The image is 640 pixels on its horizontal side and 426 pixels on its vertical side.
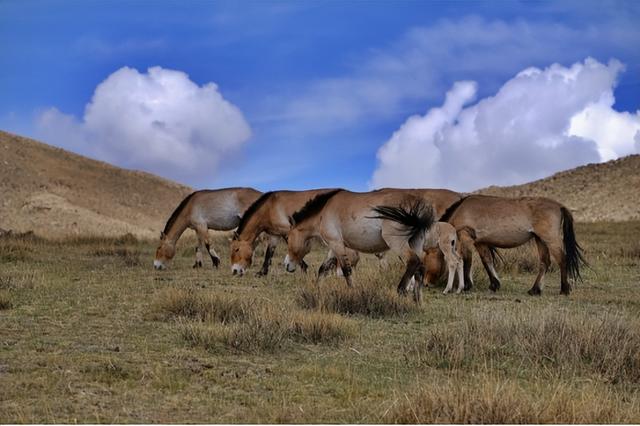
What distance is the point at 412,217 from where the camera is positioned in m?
11.7

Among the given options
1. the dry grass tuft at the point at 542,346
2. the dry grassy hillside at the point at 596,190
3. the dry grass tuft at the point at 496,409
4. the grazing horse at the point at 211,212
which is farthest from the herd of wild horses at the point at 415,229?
the dry grassy hillside at the point at 596,190

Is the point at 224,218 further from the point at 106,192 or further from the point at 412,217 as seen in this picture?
the point at 106,192

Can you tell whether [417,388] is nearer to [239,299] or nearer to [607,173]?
[239,299]

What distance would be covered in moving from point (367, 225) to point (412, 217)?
92cm

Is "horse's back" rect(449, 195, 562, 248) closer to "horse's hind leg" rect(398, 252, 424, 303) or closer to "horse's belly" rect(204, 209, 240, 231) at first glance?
"horse's hind leg" rect(398, 252, 424, 303)

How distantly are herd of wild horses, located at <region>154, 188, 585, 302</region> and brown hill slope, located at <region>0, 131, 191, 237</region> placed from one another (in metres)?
29.3

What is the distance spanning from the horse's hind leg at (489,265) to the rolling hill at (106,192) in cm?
3359

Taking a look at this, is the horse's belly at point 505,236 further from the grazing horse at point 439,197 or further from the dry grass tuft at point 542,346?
the dry grass tuft at point 542,346

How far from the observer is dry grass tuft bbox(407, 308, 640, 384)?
7.51 m

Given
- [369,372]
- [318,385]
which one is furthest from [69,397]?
[369,372]

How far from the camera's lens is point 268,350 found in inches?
310


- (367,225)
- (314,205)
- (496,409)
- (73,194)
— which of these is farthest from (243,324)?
(73,194)

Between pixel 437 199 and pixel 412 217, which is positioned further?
pixel 437 199

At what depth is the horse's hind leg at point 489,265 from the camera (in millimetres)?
14665
